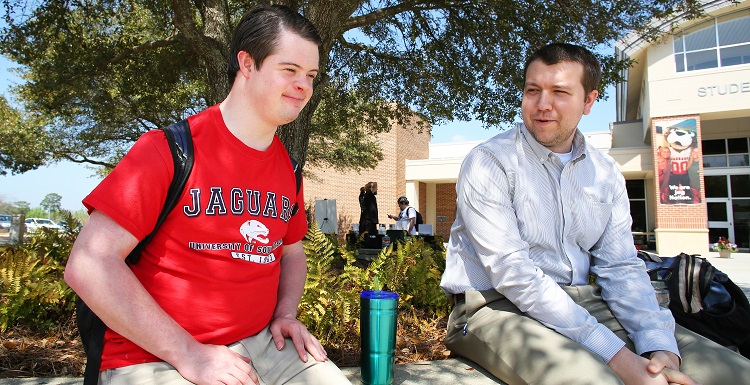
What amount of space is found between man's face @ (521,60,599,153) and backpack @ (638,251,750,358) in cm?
134

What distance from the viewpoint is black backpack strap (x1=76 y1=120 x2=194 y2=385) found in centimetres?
150

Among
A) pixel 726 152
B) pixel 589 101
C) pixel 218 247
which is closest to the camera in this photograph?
pixel 218 247

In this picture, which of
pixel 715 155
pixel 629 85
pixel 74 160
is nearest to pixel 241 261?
pixel 74 160

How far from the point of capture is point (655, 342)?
7.33 feet

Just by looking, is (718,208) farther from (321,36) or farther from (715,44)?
(321,36)

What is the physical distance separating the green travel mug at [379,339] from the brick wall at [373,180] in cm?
2726

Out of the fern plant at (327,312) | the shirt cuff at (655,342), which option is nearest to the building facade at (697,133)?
the fern plant at (327,312)

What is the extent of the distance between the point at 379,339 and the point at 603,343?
1023mm

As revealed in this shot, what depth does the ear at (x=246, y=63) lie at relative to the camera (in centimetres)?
177

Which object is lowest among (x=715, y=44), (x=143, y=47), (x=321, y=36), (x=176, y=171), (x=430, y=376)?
(x=430, y=376)

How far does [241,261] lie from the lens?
1.68 meters

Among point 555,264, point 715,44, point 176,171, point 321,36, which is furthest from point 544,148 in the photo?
point 715,44

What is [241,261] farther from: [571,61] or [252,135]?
[571,61]

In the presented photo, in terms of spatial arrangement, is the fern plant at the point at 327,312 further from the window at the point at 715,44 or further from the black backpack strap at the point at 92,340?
the window at the point at 715,44
